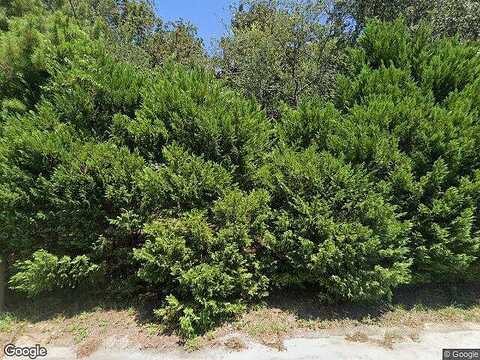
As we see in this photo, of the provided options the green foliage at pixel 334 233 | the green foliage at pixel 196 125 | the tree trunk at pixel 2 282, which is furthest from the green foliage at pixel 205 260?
A: the tree trunk at pixel 2 282

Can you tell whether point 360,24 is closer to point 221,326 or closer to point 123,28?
point 123,28

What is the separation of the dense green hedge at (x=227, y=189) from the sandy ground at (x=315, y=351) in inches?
15.6

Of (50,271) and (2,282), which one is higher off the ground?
(50,271)

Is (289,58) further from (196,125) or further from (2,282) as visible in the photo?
(2,282)

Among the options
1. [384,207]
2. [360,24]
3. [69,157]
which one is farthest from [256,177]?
[360,24]

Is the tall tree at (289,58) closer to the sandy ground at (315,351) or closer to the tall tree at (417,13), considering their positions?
the tall tree at (417,13)

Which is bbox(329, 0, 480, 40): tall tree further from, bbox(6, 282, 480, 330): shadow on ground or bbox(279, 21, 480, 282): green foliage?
bbox(6, 282, 480, 330): shadow on ground

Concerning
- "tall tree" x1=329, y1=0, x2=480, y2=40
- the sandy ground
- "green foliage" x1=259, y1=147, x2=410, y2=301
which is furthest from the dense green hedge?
"tall tree" x1=329, y1=0, x2=480, y2=40

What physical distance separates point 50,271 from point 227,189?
2.12 metres

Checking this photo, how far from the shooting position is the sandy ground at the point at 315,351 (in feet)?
12.8

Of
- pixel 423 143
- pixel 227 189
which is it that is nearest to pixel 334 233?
pixel 227 189

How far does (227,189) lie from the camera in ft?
15.1

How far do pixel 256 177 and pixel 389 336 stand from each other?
2194 millimetres

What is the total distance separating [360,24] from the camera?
932 cm
